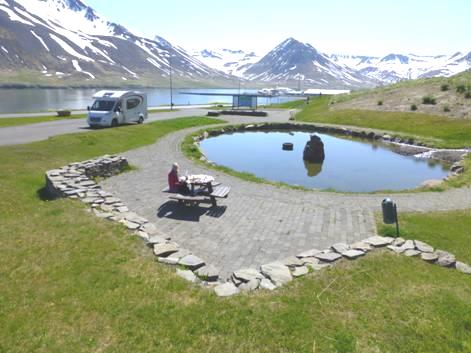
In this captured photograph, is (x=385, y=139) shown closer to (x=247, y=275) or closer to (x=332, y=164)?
(x=332, y=164)

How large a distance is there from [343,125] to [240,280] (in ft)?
138

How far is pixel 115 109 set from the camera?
35.7m

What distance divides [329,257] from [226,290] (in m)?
3.21

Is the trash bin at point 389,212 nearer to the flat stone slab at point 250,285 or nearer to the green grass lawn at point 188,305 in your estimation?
the green grass lawn at point 188,305

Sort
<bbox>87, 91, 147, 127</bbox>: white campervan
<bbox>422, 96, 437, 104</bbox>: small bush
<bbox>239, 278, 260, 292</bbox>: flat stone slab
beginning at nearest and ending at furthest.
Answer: <bbox>239, 278, 260, 292</bbox>: flat stone slab, <bbox>87, 91, 147, 127</bbox>: white campervan, <bbox>422, 96, 437, 104</bbox>: small bush

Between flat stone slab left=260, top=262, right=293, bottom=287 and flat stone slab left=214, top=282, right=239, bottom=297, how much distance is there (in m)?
1.02

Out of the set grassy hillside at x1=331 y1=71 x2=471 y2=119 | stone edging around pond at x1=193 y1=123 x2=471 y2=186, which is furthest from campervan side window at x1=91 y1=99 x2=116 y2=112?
grassy hillside at x1=331 y1=71 x2=471 y2=119

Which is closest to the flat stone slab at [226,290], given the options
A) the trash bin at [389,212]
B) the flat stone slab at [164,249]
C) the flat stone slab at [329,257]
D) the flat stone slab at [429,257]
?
the flat stone slab at [164,249]

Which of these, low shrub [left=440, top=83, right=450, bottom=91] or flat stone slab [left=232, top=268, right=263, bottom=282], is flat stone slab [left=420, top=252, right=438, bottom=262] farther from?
low shrub [left=440, top=83, right=450, bottom=91]

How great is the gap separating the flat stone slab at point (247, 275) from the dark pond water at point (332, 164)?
12529 mm

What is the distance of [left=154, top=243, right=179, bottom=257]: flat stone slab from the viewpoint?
31.1ft

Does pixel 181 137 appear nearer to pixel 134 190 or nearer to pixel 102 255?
pixel 134 190

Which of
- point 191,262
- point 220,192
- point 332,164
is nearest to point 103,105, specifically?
point 332,164

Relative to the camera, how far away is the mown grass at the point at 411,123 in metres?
34.8
